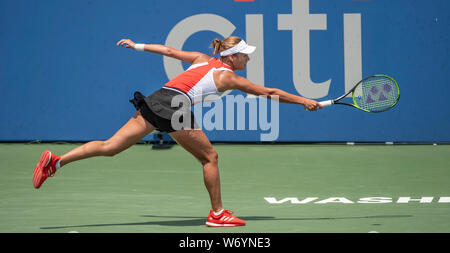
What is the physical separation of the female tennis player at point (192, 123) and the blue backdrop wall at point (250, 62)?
5586 millimetres

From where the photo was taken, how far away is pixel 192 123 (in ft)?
22.2

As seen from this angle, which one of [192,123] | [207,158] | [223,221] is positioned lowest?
[223,221]

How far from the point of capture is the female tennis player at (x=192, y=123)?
6695mm

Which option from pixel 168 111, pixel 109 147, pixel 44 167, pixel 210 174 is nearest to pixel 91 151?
pixel 109 147

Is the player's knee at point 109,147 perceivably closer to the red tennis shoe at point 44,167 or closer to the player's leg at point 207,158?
the red tennis shoe at point 44,167

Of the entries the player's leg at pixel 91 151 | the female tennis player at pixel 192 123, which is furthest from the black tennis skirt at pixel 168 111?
the player's leg at pixel 91 151

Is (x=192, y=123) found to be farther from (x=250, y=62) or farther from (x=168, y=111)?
(x=250, y=62)

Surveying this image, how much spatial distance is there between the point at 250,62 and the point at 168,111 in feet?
19.3

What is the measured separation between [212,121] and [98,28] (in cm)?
232

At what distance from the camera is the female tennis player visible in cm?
670

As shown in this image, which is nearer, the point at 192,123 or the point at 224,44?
the point at 192,123

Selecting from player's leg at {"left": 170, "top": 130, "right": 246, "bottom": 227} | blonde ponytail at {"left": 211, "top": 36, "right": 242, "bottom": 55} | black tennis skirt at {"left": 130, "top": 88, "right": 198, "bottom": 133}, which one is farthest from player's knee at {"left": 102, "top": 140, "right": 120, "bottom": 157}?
blonde ponytail at {"left": 211, "top": 36, "right": 242, "bottom": 55}

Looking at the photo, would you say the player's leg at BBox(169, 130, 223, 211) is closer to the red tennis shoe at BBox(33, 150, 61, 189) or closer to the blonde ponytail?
the blonde ponytail

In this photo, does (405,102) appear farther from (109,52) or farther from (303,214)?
(303,214)
